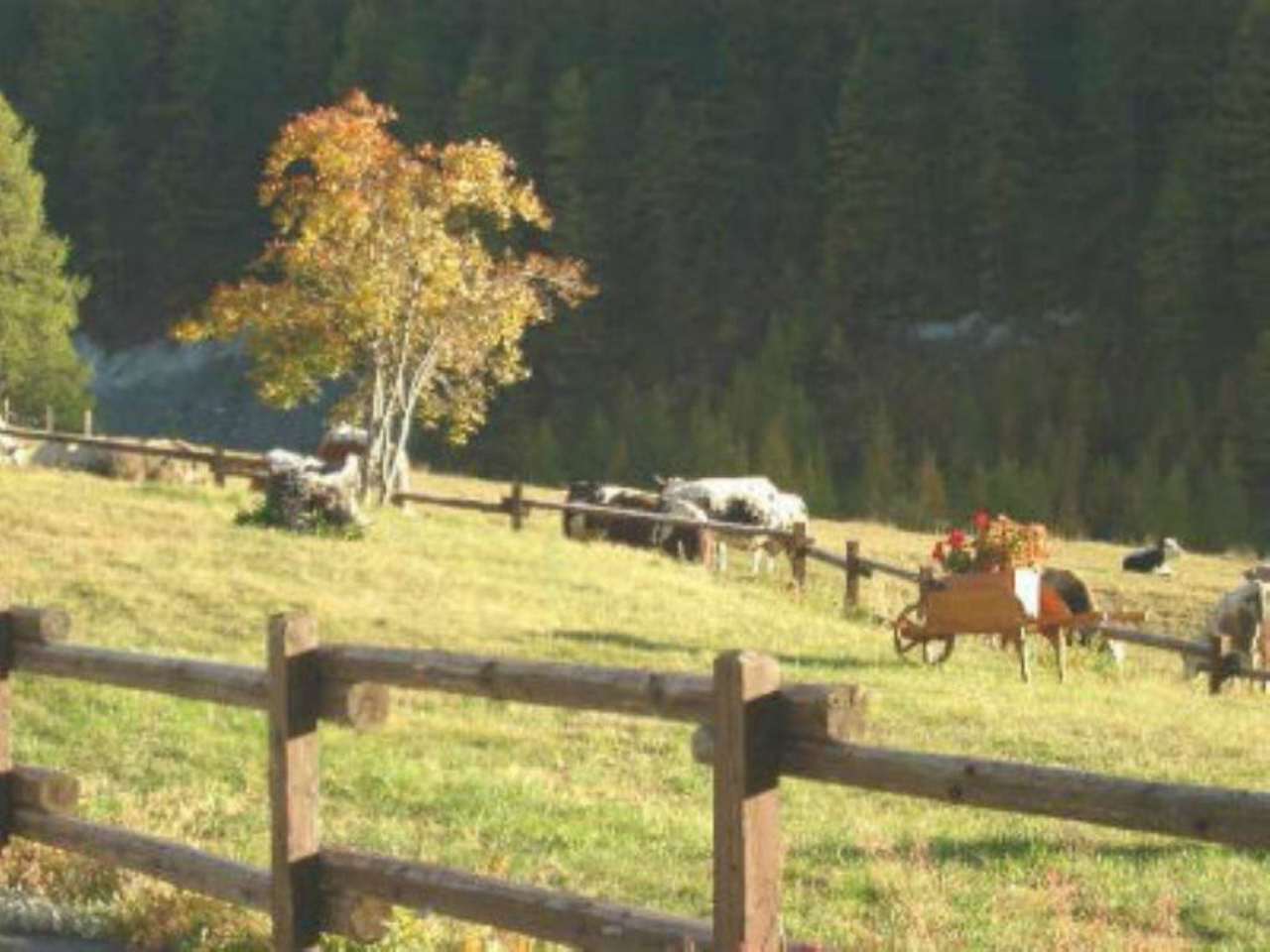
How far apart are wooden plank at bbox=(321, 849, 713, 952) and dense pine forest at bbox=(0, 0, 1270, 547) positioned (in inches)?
2489

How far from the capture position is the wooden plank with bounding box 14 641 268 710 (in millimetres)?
9117

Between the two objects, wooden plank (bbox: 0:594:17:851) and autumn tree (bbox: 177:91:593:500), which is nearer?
wooden plank (bbox: 0:594:17:851)

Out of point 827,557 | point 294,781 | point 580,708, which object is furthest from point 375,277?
point 580,708

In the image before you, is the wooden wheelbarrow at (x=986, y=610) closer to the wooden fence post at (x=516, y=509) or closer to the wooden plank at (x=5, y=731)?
the wooden fence post at (x=516, y=509)

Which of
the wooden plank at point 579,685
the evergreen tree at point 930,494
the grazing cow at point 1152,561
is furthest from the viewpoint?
the evergreen tree at point 930,494

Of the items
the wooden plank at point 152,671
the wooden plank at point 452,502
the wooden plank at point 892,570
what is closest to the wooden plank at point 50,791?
the wooden plank at point 152,671

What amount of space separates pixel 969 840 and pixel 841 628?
16.6 meters

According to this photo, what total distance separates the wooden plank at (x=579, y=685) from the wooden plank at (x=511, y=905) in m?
0.71

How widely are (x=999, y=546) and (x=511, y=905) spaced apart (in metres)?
19.0

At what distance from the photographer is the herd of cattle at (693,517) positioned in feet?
131

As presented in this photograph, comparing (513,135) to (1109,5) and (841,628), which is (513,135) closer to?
(1109,5)

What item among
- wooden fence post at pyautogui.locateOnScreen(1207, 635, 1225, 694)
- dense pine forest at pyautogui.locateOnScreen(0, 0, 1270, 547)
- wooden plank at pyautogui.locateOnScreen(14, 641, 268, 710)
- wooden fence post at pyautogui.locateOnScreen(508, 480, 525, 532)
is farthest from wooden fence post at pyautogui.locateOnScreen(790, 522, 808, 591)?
dense pine forest at pyautogui.locateOnScreen(0, 0, 1270, 547)

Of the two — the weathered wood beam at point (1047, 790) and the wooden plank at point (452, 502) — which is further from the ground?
the wooden plank at point (452, 502)

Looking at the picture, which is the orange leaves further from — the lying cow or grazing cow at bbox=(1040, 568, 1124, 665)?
grazing cow at bbox=(1040, 568, 1124, 665)
